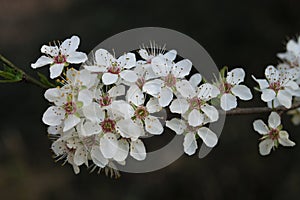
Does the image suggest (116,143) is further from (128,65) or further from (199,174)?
(199,174)

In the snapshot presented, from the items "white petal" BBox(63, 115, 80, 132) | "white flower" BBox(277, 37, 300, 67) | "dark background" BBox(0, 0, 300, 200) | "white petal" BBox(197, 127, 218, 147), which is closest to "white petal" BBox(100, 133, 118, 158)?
"white petal" BBox(63, 115, 80, 132)

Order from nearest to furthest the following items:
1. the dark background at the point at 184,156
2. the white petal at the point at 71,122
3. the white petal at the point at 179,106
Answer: the white petal at the point at 71,122 < the white petal at the point at 179,106 < the dark background at the point at 184,156

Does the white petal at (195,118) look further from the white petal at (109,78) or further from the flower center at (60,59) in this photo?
the flower center at (60,59)

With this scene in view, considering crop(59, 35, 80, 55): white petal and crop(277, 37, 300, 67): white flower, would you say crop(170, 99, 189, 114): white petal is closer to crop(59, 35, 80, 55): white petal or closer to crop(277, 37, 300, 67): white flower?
crop(59, 35, 80, 55): white petal

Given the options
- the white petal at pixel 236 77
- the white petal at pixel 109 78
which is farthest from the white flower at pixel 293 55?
the white petal at pixel 109 78

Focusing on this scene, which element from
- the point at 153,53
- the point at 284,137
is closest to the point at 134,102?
the point at 153,53

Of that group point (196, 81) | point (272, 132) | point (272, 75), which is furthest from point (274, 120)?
point (196, 81)

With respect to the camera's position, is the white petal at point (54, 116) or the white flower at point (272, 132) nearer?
the white petal at point (54, 116)
